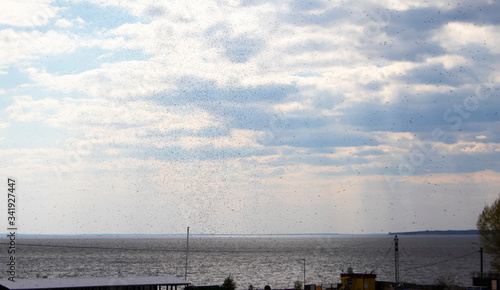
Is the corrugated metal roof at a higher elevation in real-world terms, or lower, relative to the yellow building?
higher

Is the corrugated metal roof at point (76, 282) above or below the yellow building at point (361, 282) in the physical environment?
above

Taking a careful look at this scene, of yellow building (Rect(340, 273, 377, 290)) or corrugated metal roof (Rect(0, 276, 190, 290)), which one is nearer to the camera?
corrugated metal roof (Rect(0, 276, 190, 290))

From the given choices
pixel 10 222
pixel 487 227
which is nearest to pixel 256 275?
pixel 487 227

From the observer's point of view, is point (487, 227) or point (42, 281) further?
point (487, 227)

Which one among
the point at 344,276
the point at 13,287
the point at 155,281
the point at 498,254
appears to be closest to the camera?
the point at 13,287

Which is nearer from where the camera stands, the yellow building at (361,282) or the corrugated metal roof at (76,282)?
the corrugated metal roof at (76,282)

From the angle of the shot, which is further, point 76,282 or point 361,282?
point 361,282

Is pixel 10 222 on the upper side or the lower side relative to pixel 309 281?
upper

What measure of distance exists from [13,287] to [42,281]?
3.75m

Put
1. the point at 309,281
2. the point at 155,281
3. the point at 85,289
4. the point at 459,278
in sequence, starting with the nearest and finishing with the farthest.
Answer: the point at 85,289 → the point at 155,281 → the point at 309,281 → the point at 459,278

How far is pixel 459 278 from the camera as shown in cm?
12456

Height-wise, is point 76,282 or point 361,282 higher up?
point 76,282

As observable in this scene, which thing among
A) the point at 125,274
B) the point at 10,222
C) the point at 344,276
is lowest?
the point at 125,274

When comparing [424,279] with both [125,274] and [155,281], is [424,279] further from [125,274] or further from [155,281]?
[155,281]
